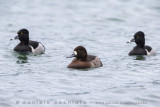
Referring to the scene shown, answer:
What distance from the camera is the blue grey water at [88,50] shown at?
1312 centimetres

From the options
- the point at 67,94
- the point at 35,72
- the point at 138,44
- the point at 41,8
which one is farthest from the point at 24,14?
the point at 67,94

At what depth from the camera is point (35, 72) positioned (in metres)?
15.5

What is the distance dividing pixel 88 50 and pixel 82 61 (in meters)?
3.54

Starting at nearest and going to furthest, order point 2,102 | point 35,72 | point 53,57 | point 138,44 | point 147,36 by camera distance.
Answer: point 2,102, point 35,72, point 53,57, point 138,44, point 147,36

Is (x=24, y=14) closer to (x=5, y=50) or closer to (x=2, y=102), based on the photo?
(x=5, y=50)

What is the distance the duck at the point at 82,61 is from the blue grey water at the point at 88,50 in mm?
221

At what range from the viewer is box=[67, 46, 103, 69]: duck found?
16.3 metres

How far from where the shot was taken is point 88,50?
20062 millimetres

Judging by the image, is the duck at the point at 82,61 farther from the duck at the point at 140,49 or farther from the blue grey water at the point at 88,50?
the duck at the point at 140,49

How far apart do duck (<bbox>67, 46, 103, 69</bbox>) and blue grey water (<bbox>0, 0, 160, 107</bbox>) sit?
22 cm

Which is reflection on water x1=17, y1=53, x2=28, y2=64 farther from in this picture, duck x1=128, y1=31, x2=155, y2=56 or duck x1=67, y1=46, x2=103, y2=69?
duck x1=128, y1=31, x2=155, y2=56

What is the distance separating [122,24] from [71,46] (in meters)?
6.83

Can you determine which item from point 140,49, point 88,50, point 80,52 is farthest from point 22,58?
point 140,49

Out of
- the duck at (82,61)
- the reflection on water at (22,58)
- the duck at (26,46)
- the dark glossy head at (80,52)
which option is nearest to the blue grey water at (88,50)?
the reflection on water at (22,58)
